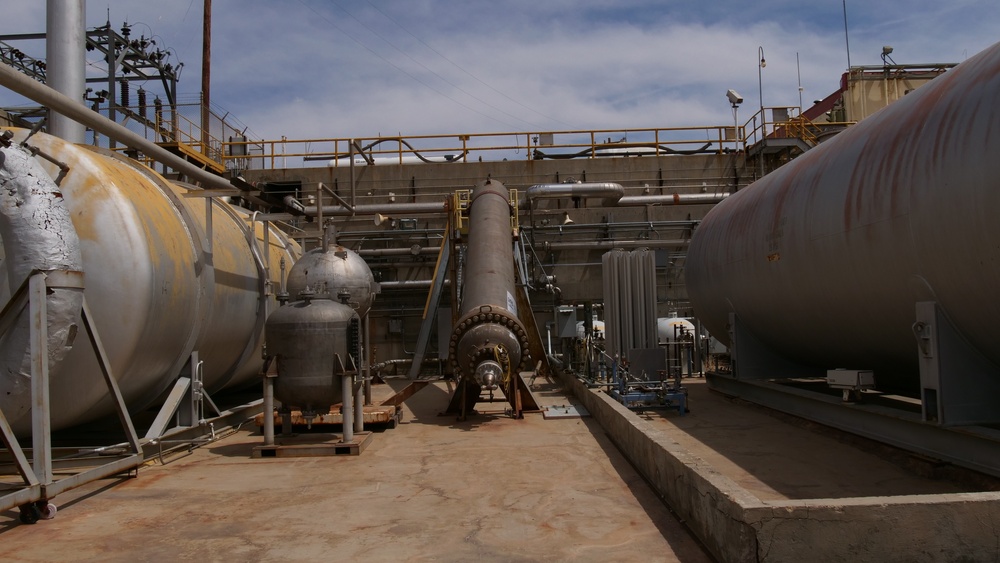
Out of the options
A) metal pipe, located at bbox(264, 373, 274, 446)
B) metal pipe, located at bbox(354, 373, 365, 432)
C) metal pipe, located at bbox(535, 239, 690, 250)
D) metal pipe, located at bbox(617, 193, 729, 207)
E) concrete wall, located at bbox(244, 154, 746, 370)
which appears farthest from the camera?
metal pipe, located at bbox(617, 193, 729, 207)

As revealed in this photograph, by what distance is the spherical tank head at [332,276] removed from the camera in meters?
10.8

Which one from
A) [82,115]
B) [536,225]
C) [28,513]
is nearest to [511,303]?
[82,115]

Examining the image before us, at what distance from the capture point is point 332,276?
10969mm

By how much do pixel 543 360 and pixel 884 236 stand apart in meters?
9.20

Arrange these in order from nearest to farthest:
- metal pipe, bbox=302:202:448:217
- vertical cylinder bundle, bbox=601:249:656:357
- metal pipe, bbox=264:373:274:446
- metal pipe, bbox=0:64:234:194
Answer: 1. metal pipe, bbox=0:64:234:194
2. metal pipe, bbox=264:373:274:446
3. vertical cylinder bundle, bbox=601:249:656:357
4. metal pipe, bbox=302:202:448:217

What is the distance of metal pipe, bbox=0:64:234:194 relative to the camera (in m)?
6.49

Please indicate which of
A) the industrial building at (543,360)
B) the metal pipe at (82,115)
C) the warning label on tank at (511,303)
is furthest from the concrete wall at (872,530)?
the warning label on tank at (511,303)

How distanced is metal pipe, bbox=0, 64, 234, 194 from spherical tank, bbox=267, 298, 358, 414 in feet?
7.65

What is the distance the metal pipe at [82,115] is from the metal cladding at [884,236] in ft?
24.1

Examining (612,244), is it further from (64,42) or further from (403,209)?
(64,42)

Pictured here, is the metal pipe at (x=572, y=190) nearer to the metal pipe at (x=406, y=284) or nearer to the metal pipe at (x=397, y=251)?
the metal pipe at (x=397, y=251)

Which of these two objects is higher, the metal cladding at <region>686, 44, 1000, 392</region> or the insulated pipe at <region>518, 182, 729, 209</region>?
the insulated pipe at <region>518, 182, 729, 209</region>

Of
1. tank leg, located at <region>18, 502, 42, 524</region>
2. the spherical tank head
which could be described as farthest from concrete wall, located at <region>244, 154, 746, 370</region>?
tank leg, located at <region>18, 502, 42, 524</region>

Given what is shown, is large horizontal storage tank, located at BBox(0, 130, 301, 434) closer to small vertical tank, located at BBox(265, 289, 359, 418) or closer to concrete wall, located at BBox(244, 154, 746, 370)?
small vertical tank, located at BBox(265, 289, 359, 418)
